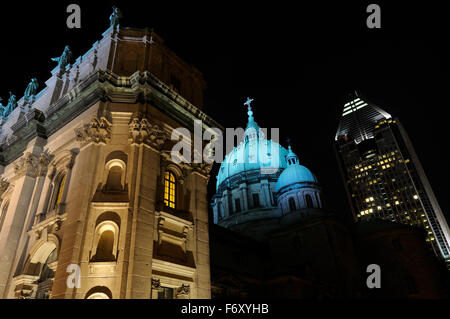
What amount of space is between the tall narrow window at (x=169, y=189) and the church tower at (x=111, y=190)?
0.08 metres

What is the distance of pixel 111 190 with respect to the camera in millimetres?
18000

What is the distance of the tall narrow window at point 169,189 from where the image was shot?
66.0ft

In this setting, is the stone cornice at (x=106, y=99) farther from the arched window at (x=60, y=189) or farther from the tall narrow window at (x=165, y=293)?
the tall narrow window at (x=165, y=293)

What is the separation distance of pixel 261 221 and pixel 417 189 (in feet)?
294

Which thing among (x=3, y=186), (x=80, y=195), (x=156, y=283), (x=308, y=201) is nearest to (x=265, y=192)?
(x=308, y=201)

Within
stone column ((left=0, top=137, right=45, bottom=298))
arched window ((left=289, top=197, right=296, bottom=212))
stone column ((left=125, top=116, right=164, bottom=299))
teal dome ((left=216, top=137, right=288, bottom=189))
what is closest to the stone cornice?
stone column ((left=0, top=137, right=45, bottom=298))

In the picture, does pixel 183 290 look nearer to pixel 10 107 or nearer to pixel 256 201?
pixel 10 107

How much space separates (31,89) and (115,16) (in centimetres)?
1189

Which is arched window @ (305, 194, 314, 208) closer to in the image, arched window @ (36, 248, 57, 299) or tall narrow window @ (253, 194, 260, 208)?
tall narrow window @ (253, 194, 260, 208)

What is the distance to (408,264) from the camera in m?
43.0

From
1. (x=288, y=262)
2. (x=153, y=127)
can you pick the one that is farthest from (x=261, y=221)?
(x=153, y=127)

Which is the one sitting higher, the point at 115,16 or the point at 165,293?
the point at 115,16

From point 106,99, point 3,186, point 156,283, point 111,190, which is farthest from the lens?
point 3,186
